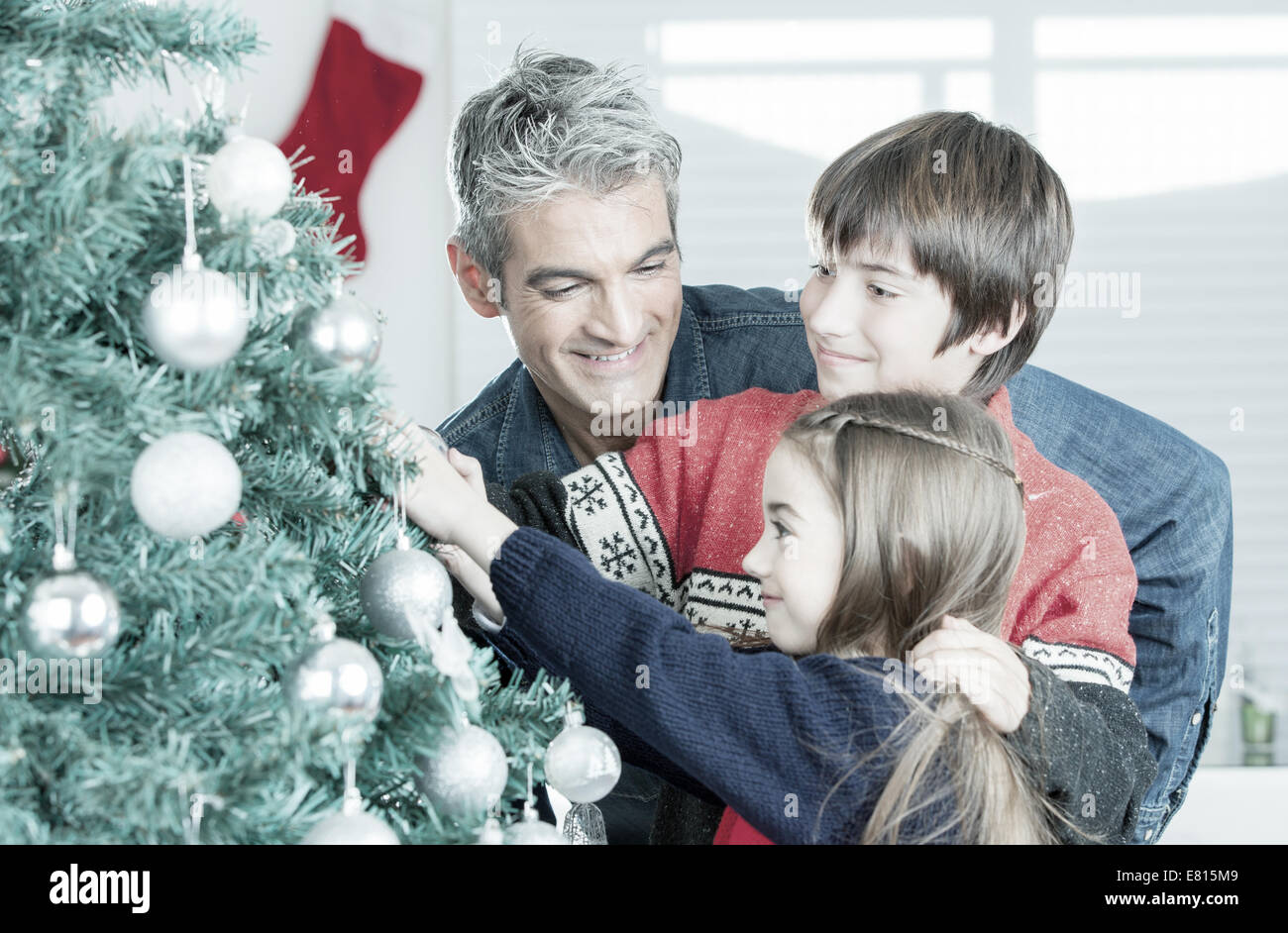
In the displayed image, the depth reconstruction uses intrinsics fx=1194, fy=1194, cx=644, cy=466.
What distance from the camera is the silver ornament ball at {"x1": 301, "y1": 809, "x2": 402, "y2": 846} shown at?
2.05 ft

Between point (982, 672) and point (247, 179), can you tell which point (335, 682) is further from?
point (982, 672)

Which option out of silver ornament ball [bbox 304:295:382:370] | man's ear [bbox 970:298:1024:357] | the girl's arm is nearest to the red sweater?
A: man's ear [bbox 970:298:1024:357]

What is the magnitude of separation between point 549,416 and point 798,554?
0.77 metres

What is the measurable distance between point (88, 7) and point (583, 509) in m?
0.66

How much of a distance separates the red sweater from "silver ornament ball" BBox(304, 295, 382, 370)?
1.61 ft

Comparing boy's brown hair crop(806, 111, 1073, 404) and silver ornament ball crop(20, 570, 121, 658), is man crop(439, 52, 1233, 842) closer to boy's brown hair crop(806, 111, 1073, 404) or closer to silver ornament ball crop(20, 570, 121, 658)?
boy's brown hair crop(806, 111, 1073, 404)

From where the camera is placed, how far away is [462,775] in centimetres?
70

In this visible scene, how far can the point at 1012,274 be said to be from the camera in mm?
1226

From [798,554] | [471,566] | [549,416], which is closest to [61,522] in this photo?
[471,566]

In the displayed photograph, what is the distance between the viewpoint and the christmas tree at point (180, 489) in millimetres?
612

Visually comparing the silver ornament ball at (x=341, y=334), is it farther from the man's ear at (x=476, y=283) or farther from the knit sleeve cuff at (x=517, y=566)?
the man's ear at (x=476, y=283)
